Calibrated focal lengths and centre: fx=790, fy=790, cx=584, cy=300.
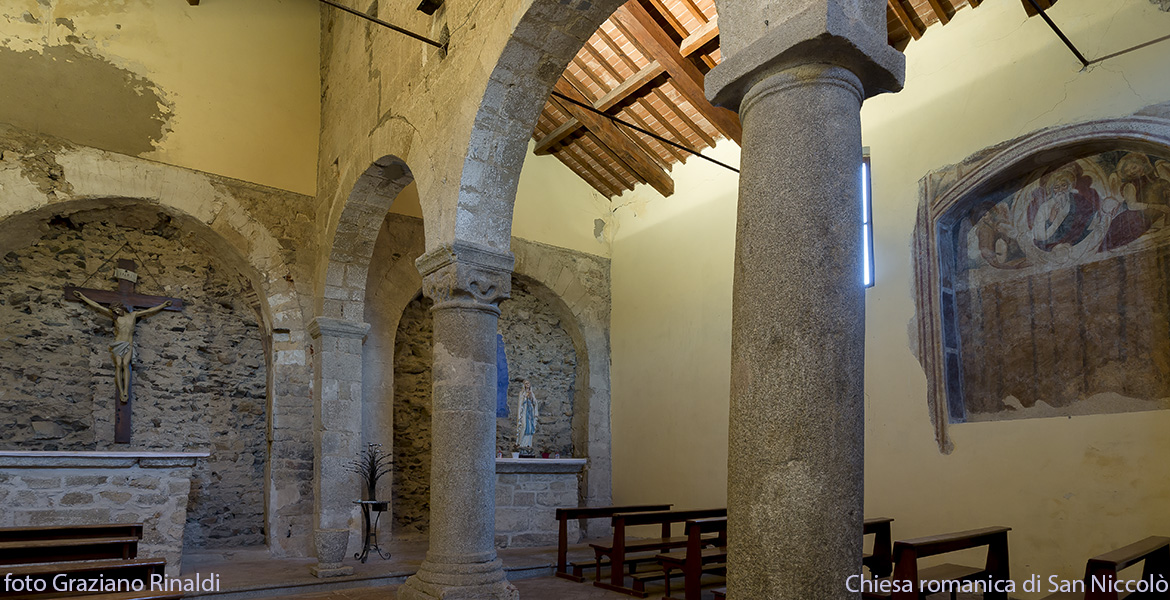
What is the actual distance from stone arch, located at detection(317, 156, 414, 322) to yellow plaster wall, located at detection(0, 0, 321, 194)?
1173mm

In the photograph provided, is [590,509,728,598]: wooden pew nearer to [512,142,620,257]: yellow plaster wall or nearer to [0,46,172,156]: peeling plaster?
[512,142,620,257]: yellow plaster wall

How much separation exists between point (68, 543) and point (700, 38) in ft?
21.1

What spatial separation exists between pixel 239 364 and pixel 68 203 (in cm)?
225

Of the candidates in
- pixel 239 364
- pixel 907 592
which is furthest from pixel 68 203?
pixel 907 592

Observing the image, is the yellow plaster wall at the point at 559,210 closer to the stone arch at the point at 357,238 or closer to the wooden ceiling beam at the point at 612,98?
the wooden ceiling beam at the point at 612,98

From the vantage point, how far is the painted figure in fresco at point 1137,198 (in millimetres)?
5375

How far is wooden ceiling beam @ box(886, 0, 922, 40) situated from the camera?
6820mm

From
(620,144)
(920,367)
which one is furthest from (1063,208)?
(620,144)

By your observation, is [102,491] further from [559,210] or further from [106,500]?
[559,210]

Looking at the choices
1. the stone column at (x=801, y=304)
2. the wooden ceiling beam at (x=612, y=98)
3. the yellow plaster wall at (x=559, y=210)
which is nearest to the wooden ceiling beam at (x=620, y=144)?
the wooden ceiling beam at (x=612, y=98)

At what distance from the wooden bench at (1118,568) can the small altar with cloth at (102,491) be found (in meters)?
5.93

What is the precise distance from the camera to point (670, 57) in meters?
7.93

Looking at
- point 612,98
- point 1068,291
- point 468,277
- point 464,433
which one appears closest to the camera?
point 464,433

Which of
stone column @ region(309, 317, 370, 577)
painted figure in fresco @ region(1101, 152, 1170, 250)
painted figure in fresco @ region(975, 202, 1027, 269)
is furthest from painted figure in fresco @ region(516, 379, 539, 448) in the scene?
painted figure in fresco @ region(1101, 152, 1170, 250)
